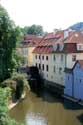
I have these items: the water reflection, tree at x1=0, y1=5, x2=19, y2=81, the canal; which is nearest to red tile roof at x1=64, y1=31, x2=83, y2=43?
the canal

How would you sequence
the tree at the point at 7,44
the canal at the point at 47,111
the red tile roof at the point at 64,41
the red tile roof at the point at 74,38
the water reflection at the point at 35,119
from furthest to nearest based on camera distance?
the red tile roof at the point at 74,38 < the red tile roof at the point at 64,41 < the tree at the point at 7,44 < the canal at the point at 47,111 < the water reflection at the point at 35,119

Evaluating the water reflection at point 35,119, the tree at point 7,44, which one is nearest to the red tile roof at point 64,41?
the tree at point 7,44

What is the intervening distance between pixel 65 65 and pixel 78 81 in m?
7.08

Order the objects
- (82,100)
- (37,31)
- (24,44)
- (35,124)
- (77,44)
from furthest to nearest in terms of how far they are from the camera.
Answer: (37,31)
(24,44)
(77,44)
(82,100)
(35,124)

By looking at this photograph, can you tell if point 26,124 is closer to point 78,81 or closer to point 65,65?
point 78,81

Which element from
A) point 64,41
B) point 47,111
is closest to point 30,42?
point 64,41

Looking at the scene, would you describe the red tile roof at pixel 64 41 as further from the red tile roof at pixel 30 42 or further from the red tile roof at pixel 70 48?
the red tile roof at pixel 30 42

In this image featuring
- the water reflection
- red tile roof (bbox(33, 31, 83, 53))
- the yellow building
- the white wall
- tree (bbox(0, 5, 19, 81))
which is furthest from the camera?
the yellow building

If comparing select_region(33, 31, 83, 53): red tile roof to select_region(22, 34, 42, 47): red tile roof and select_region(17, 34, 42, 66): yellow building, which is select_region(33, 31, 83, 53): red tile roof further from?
select_region(22, 34, 42, 47): red tile roof

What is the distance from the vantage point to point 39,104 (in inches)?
1490

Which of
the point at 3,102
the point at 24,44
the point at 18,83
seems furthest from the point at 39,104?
the point at 24,44

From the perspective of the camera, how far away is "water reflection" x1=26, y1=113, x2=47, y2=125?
29.5 metres

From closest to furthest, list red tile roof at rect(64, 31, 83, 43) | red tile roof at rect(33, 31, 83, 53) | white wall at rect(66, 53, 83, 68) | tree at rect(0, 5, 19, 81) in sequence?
tree at rect(0, 5, 19, 81) < white wall at rect(66, 53, 83, 68) < red tile roof at rect(33, 31, 83, 53) < red tile roof at rect(64, 31, 83, 43)

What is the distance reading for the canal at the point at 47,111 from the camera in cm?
3008
